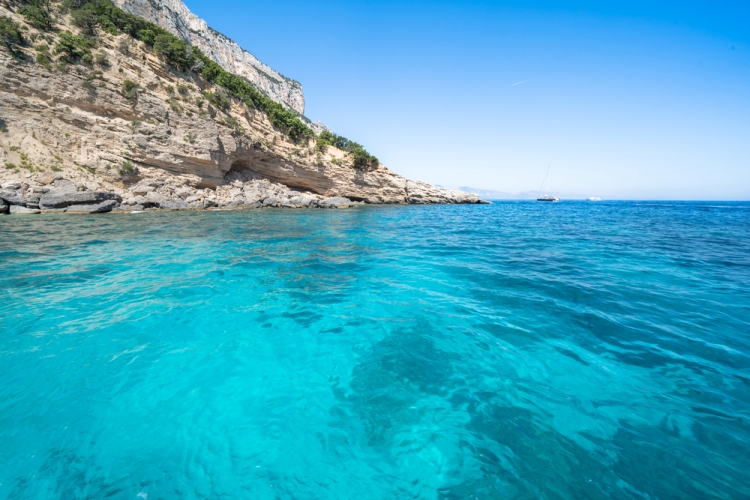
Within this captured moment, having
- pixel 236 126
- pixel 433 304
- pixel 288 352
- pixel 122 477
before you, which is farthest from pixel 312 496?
pixel 236 126

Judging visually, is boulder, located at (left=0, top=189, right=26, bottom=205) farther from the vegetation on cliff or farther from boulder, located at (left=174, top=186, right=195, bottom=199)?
the vegetation on cliff

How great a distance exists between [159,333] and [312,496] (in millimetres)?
4185

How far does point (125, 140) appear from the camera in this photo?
81.9ft

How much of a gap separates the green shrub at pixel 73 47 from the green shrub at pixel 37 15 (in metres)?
1.46

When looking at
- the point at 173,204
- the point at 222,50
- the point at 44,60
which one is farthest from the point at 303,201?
the point at 222,50

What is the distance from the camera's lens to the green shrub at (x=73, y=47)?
22.6 meters

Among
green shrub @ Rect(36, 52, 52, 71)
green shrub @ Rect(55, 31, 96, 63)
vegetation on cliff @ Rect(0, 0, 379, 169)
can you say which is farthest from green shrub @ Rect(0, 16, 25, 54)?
green shrub @ Rect(55, 31, 96, 63)

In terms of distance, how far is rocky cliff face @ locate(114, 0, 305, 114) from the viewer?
179ft

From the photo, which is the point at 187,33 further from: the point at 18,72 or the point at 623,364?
the point at 623,364

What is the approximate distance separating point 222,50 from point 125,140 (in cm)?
7118

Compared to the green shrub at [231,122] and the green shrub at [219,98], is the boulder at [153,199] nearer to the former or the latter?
the green shrub at [231,122]

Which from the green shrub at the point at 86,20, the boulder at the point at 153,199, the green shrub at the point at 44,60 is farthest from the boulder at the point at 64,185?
the green shrub at the point at 86,20

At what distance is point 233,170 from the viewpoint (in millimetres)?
34125

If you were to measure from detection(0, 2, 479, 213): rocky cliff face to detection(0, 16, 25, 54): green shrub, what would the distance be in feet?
1.37
